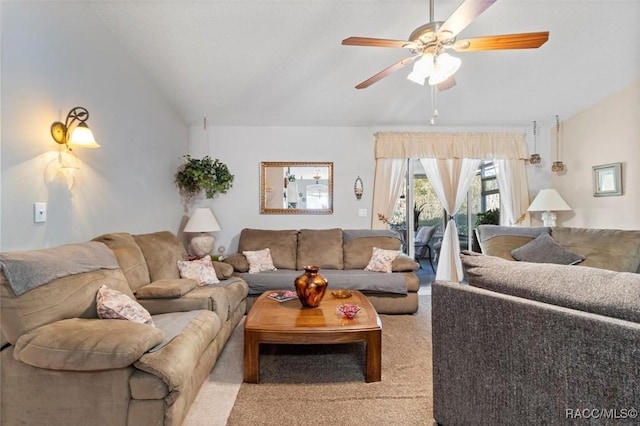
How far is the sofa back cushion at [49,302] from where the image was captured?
1265 mm

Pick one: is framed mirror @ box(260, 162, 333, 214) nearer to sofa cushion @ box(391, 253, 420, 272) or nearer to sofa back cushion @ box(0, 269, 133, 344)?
sofa cushion @ box(391, 253, 420, 272)

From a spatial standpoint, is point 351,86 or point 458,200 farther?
point 458,200

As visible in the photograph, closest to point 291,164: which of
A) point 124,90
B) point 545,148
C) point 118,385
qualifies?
point 124,90

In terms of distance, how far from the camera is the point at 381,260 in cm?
345

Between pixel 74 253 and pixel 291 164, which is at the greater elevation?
pixel 291 164

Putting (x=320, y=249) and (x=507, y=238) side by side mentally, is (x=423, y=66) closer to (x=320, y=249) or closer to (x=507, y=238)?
(x=320, y=249)

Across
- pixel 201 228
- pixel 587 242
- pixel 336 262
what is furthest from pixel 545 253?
pixel 201 228

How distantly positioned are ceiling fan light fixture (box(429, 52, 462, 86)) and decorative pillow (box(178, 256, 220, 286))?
2.58 m

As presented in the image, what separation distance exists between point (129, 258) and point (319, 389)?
1.72 meters

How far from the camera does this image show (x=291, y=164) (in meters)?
4.25

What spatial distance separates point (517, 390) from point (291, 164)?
3.69 m

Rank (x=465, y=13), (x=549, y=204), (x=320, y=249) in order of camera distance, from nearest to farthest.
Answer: (x=465, y=13)
(x=320, y=249)
(x=549, y=204)

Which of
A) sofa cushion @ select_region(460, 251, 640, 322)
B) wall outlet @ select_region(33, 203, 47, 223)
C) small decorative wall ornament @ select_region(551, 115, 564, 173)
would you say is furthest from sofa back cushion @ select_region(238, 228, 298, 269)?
small decorative wall ornament @ select_region(551, 115, 564, 173)

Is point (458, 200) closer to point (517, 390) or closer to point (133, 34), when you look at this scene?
point (517, 390)
